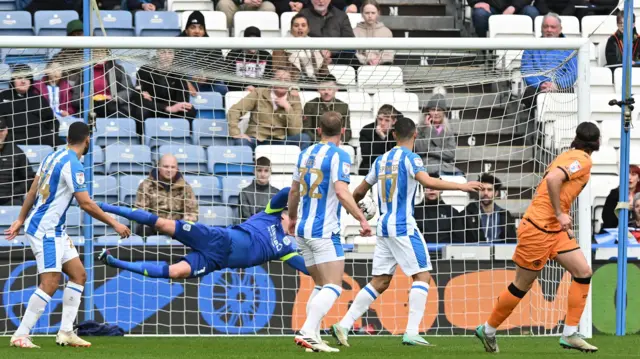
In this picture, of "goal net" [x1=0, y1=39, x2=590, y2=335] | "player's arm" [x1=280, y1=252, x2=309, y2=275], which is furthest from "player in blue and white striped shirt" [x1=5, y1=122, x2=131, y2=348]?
"player's arm" [x1=280, y1=252, x2=309, y2=275]

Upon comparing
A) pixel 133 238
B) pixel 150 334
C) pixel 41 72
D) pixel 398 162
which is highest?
pixel 41 72

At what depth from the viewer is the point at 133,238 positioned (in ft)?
38.7

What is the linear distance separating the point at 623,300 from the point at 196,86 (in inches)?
204

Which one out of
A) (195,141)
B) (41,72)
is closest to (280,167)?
(195,141)

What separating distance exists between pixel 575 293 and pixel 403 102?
4.75 m

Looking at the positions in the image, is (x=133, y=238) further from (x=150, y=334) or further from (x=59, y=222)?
(x=59, y=222)

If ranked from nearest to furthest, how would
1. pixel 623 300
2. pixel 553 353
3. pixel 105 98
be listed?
pixel 553 353 → pixel 623 300 → pixel 105 98

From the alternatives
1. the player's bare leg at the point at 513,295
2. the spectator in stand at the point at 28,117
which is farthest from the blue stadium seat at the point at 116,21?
the player's bare leg at the point at 513,295

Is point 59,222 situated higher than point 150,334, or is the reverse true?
point 59,222

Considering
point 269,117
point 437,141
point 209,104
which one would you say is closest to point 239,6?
point 209,104

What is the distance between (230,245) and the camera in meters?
10.6

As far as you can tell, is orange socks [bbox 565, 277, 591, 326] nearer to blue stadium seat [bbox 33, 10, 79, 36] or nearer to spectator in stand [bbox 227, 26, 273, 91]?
spectator in stand [bbox 227, 26, 273, 91]

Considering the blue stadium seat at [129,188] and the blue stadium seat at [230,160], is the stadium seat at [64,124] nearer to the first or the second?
the blue stadium seat at [129,188]

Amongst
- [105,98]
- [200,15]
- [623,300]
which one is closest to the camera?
[623,300]
